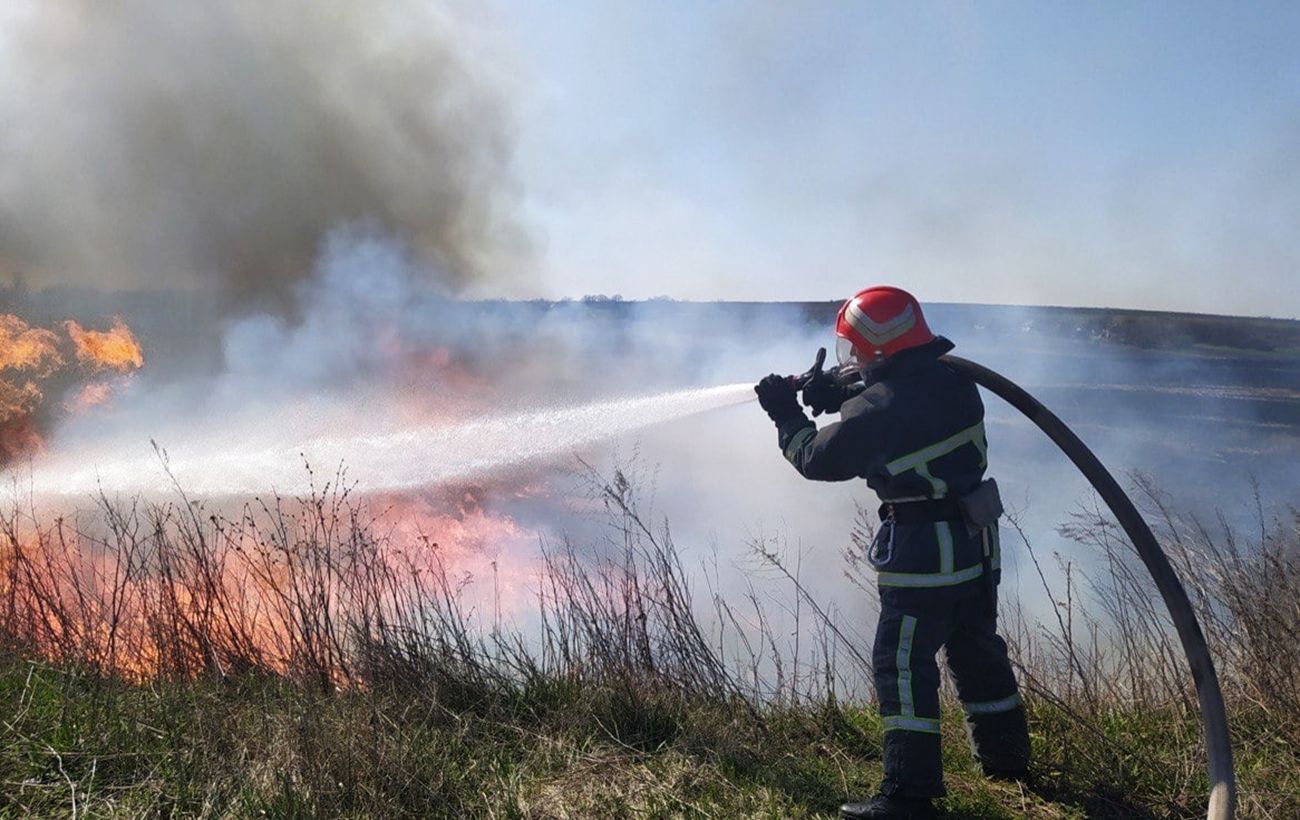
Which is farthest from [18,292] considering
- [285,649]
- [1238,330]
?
[1238,330]

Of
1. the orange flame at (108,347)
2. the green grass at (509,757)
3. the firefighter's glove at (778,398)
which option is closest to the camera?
the green grass at (509,757)

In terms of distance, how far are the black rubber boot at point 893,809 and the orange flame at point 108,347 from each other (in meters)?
14.0

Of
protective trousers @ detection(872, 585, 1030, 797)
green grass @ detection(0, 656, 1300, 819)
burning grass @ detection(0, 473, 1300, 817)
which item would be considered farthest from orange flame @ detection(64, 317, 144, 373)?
protective trousers @ detection(872, 585, 1030, 797)

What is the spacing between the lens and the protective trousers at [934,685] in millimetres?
2785

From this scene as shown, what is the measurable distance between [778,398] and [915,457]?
2.19 ft

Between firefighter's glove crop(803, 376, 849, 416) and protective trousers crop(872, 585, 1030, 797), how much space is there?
2.72 ft

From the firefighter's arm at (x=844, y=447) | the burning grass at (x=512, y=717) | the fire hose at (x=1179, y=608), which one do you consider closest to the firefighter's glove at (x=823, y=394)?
the firefighter's arm at (x=844, y=447)

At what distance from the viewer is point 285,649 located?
4074 millimetres

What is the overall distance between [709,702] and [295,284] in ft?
45.3

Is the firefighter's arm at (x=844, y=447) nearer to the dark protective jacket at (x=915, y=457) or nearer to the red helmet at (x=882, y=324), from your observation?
the dark protective jacket at (x=915, y=457)

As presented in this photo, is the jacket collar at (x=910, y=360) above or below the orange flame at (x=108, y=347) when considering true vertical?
below

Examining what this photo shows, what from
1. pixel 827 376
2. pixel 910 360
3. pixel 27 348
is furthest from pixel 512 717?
pixel 27 348

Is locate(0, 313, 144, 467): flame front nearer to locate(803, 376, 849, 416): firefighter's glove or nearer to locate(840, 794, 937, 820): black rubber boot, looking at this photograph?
locate(803, 376, 849, 416): firefighter's glove

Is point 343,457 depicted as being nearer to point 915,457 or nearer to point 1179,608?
point 915,457
